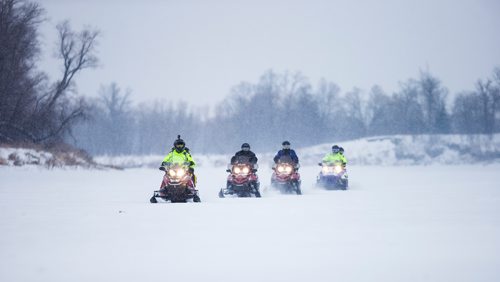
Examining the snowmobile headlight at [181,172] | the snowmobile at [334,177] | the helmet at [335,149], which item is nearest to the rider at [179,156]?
the snowmobile headlight at [181,172]

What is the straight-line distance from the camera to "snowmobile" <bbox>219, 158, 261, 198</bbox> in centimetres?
1628

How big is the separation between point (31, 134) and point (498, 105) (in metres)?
63.0

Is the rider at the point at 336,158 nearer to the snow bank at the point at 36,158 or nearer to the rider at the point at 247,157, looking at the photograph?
the rider at the point at 247,157

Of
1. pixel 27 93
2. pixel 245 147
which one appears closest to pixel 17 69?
pixel 27 93

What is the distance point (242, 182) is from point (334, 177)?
5825 millimetres

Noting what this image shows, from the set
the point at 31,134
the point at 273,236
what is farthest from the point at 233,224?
the point at 31,134

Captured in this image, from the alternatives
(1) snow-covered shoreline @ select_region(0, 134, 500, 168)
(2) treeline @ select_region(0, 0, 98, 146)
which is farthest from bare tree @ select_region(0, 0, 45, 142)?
(1) snow-covered shoreline @ select_region(0, 134, 500, 168)

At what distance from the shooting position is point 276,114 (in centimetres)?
8588

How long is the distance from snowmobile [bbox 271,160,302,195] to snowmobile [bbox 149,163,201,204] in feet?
17.7

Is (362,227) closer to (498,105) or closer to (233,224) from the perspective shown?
(233,224)

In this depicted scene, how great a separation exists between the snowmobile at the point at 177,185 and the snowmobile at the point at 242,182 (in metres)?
2.64

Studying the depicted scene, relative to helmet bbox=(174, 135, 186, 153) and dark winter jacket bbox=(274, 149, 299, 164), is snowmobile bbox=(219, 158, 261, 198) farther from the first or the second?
helmet bbox=(174, 135, 186, 153)

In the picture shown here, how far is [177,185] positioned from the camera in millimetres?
13531

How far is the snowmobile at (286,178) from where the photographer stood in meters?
18.2
